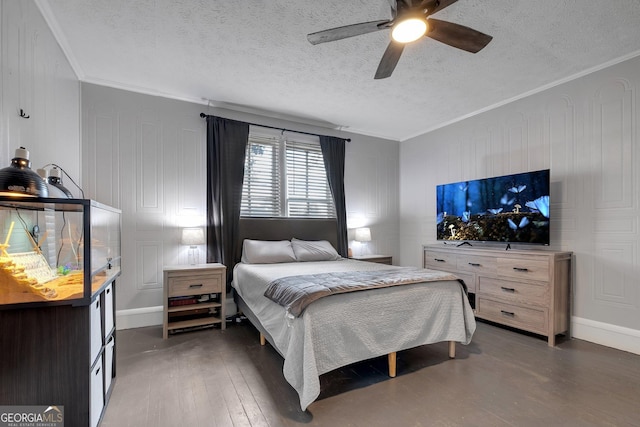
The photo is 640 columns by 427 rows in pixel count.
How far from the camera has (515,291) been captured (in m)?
3.17

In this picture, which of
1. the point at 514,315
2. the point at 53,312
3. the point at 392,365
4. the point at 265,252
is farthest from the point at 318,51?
the point at 514,315

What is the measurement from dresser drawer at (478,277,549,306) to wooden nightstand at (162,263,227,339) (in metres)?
3.11

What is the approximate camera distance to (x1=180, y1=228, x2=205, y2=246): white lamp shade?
3398 millimetres

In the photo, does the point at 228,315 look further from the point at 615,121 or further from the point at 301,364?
the point at 615,121

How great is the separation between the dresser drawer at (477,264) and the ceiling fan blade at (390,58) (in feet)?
8.12

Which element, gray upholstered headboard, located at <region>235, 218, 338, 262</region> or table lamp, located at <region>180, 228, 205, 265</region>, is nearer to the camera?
table lamp, located at <region>180, 228, 205, 265</region>

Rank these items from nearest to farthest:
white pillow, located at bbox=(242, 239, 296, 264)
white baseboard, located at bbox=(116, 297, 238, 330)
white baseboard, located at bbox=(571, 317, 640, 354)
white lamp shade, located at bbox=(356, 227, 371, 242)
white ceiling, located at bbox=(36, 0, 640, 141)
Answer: white ceiling, located at bbox=(36, 0, 640, 141) < white baseboard, located at bbox=(571, 317, 640, 354) < white baseboard, located at bbox=(116, 297, 238, 330) < white pillow, located at bbox=(242, 239, 296, 264) < white lamp shade, located at bbox=(356, 227, 371, 242)

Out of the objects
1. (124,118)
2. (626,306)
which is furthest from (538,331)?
(124,118)

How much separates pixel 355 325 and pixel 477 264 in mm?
2239

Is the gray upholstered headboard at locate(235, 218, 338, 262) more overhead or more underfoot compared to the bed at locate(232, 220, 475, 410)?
more overhead

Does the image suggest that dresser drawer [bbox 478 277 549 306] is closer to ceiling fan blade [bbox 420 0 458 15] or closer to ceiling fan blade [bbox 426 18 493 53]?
ceiling fan blade [bbox 426 18 493 53]

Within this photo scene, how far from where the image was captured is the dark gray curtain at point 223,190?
12.3ft

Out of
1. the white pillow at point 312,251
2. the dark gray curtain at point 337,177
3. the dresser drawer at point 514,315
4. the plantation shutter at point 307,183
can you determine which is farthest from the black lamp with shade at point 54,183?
the dresser drawer at point 514,315

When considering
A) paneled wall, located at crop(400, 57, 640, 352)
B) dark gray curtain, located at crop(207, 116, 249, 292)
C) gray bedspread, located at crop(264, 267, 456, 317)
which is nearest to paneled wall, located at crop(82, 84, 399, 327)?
dark gray curtain, located at crop(207, 116, 249, 292)
